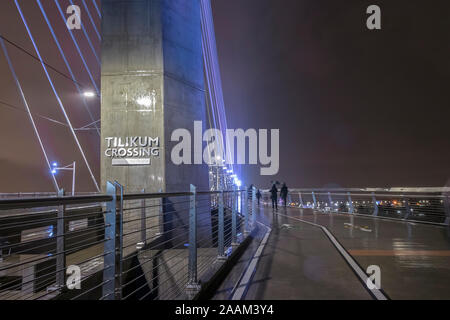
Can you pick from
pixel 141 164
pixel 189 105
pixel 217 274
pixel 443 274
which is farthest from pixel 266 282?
pixel 189 105

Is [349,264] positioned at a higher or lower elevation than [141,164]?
lower

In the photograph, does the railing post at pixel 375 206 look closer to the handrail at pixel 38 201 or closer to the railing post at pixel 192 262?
the railing post at pixel 192 262

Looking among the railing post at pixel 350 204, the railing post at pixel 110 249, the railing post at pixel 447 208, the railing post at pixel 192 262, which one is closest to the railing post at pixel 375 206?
the railing post at pixel 350 204

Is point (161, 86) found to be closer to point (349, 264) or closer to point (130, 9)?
point (130, 9)

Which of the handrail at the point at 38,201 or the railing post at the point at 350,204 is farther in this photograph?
the railing post at the point at 350,204

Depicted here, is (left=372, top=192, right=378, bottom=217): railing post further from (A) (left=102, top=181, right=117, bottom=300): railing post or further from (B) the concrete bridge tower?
(A) (left=102, top=181, right=117, bottom=300): railing post

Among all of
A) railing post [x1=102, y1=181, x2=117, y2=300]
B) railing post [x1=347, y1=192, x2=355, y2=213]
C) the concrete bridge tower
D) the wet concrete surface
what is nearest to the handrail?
railing post [x1=102, y1=181, x2=117, y2=300]

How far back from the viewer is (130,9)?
49.7 feet

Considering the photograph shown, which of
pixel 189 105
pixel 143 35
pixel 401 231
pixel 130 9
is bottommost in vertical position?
pixel 401 231

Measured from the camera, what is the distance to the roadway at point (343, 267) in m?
5.14

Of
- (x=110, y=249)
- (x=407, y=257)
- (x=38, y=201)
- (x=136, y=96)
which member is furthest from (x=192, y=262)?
(x=136, y=96)

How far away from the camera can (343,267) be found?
6695 millimetres

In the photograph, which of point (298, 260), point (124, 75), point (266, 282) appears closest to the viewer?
point (266, 282)
